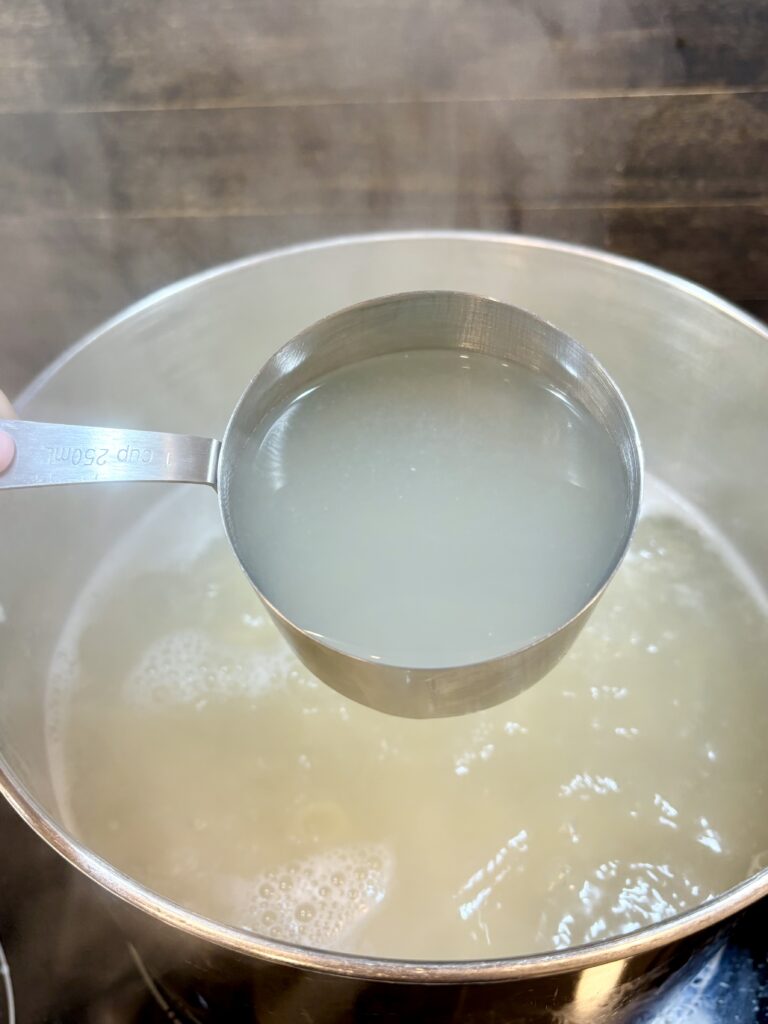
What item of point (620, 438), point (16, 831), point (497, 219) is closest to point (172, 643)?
point (16, 831)

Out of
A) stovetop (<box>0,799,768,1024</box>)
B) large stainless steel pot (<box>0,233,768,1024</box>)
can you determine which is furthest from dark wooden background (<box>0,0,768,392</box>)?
stovetop (<box>0,799,768,1024</box>)

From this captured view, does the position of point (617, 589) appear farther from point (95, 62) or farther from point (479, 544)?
point (95, 62)

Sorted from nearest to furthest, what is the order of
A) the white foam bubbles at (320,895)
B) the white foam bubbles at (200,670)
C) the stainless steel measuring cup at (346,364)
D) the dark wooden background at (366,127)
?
the stainless steel measuring cup at (346,364), the white foam bubbles at (320,895), the white foam bubbles at (200,670), the dark wooden background at (366,127)

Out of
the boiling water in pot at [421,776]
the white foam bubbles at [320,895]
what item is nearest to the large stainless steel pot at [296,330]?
the boiling water in pot at [421,776]

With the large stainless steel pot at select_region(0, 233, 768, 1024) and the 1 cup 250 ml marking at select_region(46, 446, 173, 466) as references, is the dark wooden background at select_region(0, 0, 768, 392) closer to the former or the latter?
the large stainless steel pot at select_region(0, 233, 768, 1024)

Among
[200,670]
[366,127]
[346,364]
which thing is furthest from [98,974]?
[366,127]

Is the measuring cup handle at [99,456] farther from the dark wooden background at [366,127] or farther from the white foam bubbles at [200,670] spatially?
the dark wooden background at [366,127]
